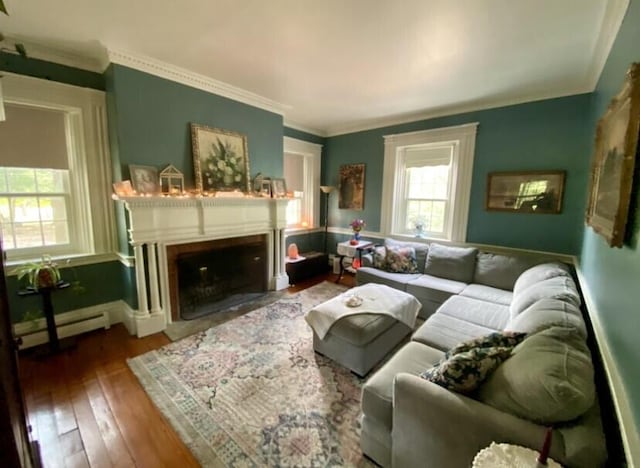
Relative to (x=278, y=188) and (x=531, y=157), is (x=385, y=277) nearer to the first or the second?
(x=278, y=188)

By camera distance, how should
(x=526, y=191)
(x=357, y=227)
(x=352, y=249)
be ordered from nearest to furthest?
(x=526, y=191)
(x=352, y=249)
(x=357, y=227)

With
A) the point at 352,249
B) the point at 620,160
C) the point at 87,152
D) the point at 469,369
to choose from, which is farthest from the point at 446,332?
the point at 87,152

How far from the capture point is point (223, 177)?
3.34 metres

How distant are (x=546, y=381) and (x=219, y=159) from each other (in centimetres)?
337

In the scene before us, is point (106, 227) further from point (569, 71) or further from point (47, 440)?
point (569, 71)

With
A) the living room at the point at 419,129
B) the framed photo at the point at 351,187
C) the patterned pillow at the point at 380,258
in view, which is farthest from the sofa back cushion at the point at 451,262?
the framed photo at the point at 351,187

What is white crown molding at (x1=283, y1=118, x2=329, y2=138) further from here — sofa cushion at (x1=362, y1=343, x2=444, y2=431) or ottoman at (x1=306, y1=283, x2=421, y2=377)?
sofa cushion at (x1=362, y1=343, x2=444, y2=431)

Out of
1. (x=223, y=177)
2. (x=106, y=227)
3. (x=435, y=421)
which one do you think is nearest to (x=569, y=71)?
(x=435, y=421)

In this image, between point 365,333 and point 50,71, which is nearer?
point 365,333

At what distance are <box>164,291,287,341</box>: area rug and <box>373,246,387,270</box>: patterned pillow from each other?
4.68 ft

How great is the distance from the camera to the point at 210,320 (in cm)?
310

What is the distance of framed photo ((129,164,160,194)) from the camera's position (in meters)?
2.63

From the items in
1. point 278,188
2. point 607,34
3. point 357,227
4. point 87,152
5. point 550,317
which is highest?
point 607,34

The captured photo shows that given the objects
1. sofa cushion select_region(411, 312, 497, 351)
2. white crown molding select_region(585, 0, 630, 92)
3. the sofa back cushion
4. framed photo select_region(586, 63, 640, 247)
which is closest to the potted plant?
sofa cushion select_region(411, 312, 497, 351)
